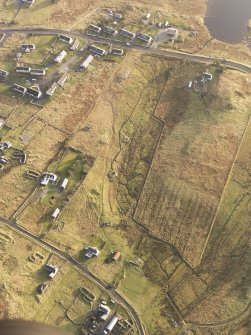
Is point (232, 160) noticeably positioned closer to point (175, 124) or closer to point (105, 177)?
point (175, 124)

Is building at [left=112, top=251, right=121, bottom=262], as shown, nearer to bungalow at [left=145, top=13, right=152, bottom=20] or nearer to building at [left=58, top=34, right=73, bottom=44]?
building at [left=58, top=34, right=73, bottom=44]

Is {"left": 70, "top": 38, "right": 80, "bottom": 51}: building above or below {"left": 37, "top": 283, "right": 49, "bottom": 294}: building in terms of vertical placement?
above

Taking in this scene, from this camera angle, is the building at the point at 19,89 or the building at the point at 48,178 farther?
the building at the point at 19,89

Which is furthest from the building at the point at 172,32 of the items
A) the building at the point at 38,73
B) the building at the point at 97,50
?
the building at the point at 38,73

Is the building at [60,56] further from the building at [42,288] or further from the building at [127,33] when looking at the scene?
the building at [42,288]

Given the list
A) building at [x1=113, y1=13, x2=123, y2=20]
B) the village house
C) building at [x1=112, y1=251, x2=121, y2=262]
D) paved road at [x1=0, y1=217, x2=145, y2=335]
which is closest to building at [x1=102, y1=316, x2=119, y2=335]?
paved road at [x1=0, y1=217, x2=145, y2=335]
